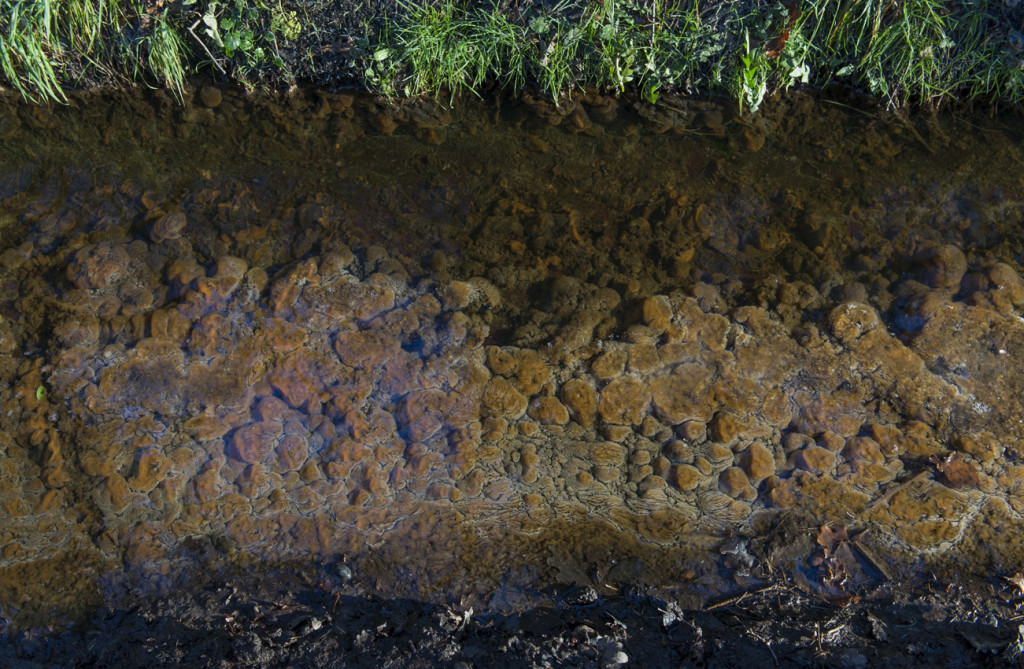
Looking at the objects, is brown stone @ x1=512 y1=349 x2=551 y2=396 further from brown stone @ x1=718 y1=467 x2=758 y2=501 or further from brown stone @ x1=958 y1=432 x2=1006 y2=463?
brown stone @ x1=958 y1=432 x2=1006 y2=463

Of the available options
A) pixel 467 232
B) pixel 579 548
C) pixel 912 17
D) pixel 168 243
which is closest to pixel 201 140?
pixel 168 243

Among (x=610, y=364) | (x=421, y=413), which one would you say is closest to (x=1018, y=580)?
(x=610, y=364)

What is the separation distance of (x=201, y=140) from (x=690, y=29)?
2.16 metres

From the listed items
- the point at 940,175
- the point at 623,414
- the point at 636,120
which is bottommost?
the point at 623,414

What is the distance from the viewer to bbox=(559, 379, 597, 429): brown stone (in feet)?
6.38

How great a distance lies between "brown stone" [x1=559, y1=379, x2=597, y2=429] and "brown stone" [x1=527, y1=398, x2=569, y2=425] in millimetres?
23

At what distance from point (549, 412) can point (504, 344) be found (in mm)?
301

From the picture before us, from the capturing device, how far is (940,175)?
7.98 feet

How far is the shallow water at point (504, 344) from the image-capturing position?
68.7 inches

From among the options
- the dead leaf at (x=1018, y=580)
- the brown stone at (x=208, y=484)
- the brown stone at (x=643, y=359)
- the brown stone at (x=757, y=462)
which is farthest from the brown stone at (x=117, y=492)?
the dead leaf at (x=1018, y=580)

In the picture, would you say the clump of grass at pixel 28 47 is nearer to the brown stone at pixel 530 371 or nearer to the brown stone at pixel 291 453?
the brown stone at pixel 291 453

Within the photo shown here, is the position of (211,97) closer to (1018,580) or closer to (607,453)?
(607,453)

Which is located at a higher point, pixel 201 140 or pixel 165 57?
pixel 165 57

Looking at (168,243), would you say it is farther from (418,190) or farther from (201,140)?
(418,190)
